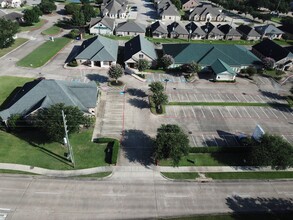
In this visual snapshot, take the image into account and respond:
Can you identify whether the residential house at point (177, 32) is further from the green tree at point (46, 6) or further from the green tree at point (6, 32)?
the green tree at point (46, 6)

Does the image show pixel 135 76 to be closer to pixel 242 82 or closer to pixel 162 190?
pixel 242 82

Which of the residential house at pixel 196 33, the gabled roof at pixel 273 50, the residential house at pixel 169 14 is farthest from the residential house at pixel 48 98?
the residential house at pixel 169 14

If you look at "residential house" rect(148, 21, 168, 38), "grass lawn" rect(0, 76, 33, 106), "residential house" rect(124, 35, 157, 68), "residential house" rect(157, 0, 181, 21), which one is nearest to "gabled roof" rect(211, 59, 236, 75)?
"residential house" rect(124, 35, 157, 68)

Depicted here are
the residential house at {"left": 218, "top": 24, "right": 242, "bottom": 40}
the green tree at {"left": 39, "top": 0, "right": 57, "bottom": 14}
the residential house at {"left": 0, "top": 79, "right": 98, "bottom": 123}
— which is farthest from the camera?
the green tree at {"left": 39, "top": 0, "right": 57, "bottom": 14}

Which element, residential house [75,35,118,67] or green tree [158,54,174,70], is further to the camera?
residential house [75,35,118,67]

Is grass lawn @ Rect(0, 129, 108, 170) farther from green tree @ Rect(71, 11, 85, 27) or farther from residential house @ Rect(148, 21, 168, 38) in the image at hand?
green tree @ Rect(71, 11, 85, 27)
